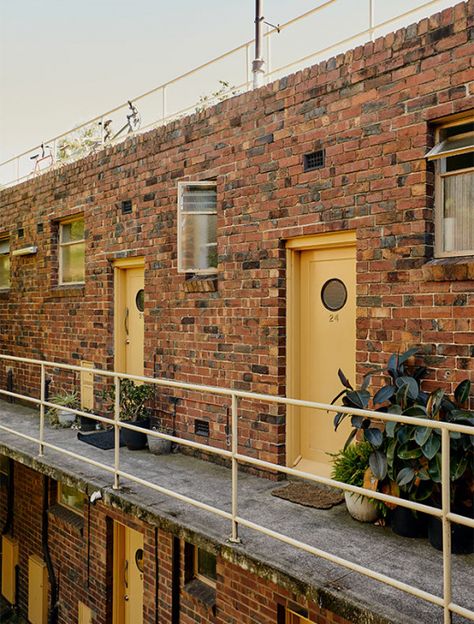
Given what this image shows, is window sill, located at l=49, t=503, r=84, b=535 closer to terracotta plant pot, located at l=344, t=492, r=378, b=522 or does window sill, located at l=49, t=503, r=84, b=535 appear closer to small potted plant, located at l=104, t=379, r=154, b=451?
small potted plant, located at l=104, t=379, r=154, b=451

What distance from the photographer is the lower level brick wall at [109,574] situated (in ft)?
15.0

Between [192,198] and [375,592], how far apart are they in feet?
13.8

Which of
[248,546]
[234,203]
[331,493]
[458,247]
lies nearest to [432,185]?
[458,247]

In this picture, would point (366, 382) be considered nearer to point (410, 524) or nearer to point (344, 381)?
point (344, 381)

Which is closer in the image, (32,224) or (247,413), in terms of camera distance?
(247,413)

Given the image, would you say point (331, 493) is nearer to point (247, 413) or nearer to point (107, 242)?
point (247, 413)

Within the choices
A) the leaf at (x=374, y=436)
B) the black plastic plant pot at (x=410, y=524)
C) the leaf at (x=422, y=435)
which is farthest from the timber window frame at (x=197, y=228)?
the black plastic plant pot at (x=410, y=524)

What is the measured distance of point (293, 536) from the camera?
3666 mm

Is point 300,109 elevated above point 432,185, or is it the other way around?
point 300,109

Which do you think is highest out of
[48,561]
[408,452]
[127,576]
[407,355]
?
[407,355]

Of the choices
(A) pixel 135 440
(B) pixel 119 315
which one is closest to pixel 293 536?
(A) pixel 135 440

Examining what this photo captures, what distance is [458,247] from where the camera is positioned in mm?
4137

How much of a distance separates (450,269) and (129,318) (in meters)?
4.53

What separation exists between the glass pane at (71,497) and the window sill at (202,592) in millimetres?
2646
